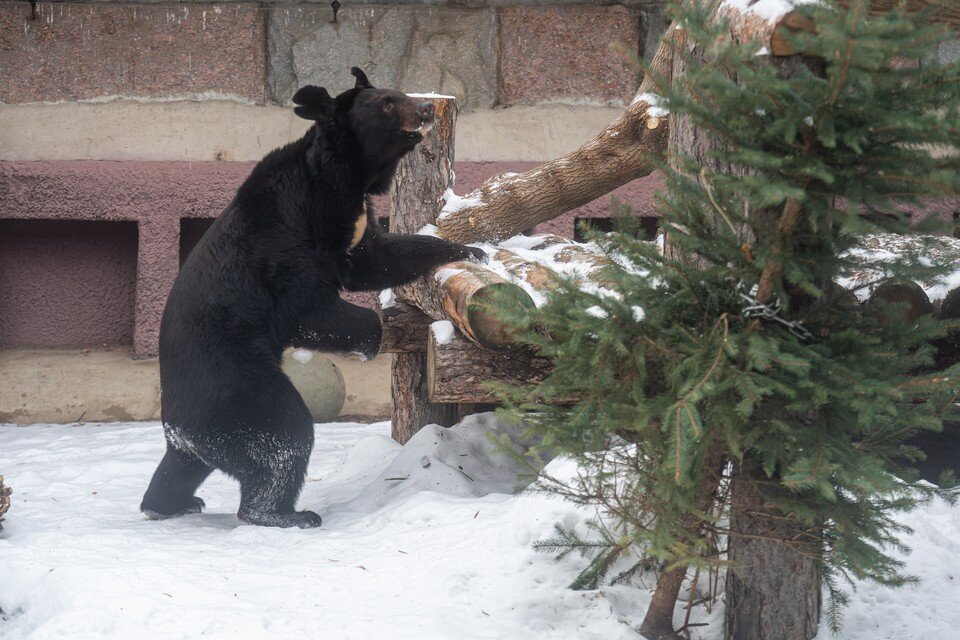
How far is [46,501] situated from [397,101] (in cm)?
257

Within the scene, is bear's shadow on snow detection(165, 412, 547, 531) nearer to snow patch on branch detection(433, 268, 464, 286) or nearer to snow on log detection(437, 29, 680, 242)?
snow patch on branch detection(433, 268, 464, 286)

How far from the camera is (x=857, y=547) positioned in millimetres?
2414

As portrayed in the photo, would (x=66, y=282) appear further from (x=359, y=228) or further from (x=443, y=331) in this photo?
(x=443, y=331)

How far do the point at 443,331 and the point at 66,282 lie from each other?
4565 millimetres

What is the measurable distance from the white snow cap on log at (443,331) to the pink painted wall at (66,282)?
4267mm

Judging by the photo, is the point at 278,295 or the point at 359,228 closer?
the point at 278,295

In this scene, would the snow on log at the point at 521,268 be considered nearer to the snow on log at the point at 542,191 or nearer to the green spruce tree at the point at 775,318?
the snow on log at the point at 542,191

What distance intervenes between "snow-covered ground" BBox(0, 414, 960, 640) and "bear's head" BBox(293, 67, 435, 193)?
1.46 meters

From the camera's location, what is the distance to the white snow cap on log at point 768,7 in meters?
2.27

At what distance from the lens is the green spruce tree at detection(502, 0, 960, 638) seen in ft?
6.72

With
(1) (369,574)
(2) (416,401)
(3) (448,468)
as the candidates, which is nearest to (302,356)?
(2) (416,401)

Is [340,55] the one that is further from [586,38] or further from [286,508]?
[286,508]

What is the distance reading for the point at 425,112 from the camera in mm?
4477

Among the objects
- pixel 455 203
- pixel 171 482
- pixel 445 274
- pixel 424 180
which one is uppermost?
pixel 424 180
